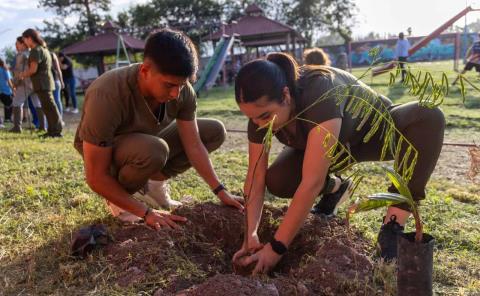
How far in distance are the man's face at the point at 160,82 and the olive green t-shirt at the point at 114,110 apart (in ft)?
0.33

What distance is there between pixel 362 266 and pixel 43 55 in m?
5.16

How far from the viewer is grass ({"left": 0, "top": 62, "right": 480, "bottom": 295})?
1865mm

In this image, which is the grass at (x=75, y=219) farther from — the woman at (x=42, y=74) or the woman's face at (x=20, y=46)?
the woman's face at (x=20, y=46)

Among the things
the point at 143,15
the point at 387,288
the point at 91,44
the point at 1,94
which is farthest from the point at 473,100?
the point at 143,15

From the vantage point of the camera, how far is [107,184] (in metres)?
2.18

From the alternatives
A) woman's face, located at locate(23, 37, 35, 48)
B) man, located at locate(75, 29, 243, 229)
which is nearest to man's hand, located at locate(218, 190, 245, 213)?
man, located at locate(75, 29, 243, 229)

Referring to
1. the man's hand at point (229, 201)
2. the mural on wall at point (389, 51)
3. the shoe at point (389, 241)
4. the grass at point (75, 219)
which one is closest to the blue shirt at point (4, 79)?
the grass at point (75, 219)

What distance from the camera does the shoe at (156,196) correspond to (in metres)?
2.69

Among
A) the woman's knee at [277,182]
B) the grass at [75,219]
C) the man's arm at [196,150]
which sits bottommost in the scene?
the grass at [75,219]

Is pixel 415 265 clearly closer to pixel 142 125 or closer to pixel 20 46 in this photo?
pixel 142 125

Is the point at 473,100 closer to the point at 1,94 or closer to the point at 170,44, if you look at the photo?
the point at 170,44

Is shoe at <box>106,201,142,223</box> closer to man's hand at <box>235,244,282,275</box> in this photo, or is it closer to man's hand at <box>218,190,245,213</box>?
man's hand at <box>218,190,245,213</box>

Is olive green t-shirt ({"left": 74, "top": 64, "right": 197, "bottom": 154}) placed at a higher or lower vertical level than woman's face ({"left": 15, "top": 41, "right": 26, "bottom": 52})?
lower

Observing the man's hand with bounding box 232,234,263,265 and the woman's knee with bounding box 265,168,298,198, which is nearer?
the man's hand with bounding box 232,234,263,265
